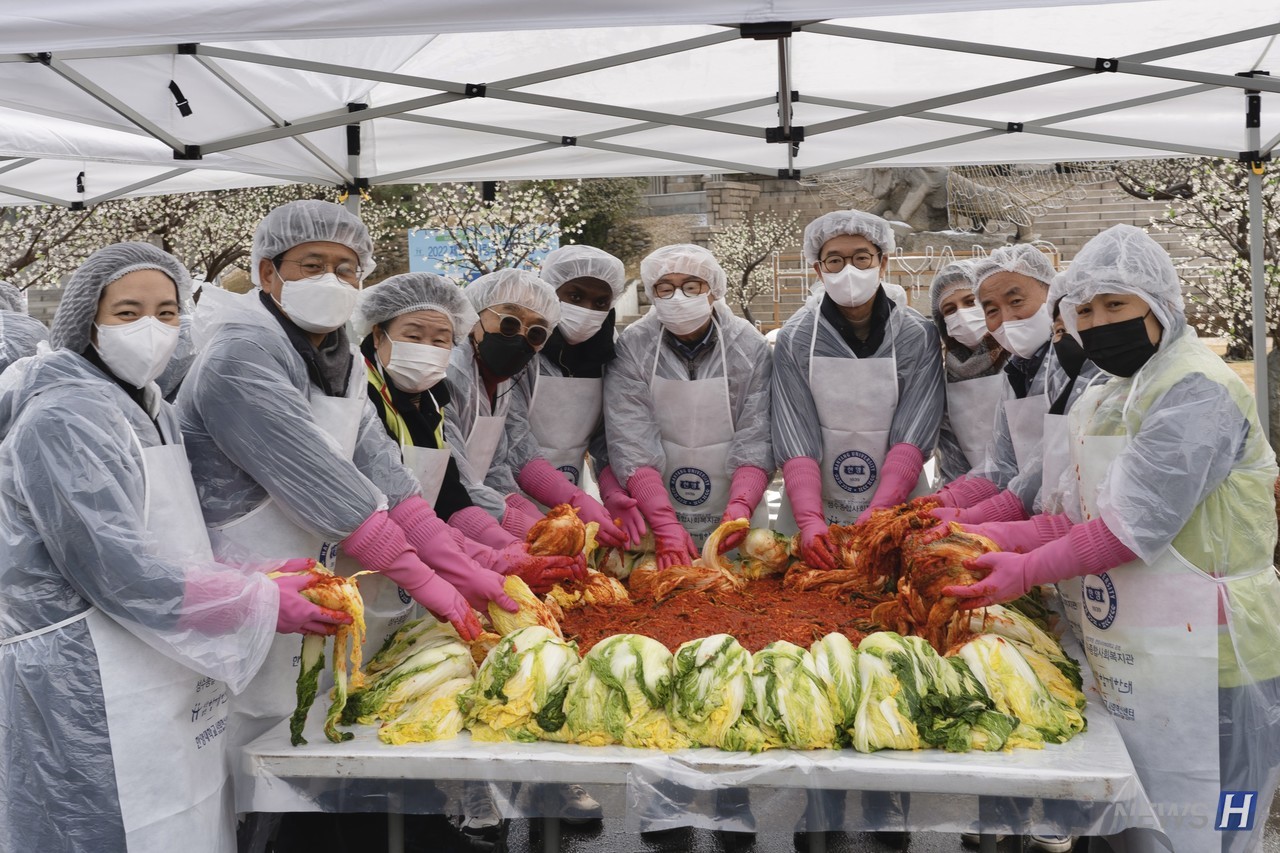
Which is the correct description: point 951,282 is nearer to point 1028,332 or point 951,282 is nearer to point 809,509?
point 1028,332

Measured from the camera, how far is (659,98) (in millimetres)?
5691

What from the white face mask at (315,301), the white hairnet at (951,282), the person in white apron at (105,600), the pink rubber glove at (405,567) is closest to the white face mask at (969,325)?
the white hairnet at (951,282)

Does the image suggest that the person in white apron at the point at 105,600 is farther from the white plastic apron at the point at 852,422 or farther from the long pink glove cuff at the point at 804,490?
the white plastic apron at the point at 852,422

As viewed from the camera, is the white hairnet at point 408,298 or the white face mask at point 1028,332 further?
the white face mask at point 1028,332

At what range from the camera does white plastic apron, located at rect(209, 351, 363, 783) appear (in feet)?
10.1

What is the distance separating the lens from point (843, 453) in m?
4.83

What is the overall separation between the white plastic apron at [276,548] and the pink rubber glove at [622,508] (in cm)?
153

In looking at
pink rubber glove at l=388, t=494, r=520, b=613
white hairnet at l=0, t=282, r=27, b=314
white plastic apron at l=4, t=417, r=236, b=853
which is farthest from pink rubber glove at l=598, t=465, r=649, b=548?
white hairnet at l=0, t=282, r=27, b=314

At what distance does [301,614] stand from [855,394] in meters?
2.77

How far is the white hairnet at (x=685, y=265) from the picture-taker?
15.0 ft

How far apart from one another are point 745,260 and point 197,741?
26.8 meters

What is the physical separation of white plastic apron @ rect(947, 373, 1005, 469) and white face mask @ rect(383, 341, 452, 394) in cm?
241

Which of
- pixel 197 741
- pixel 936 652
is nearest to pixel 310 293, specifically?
pixel 197 741

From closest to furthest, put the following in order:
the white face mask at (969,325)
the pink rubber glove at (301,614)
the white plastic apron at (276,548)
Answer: the pink rubber glove at (301,614), the white plastic apron at (276,548), the white face mask at (969,325)
